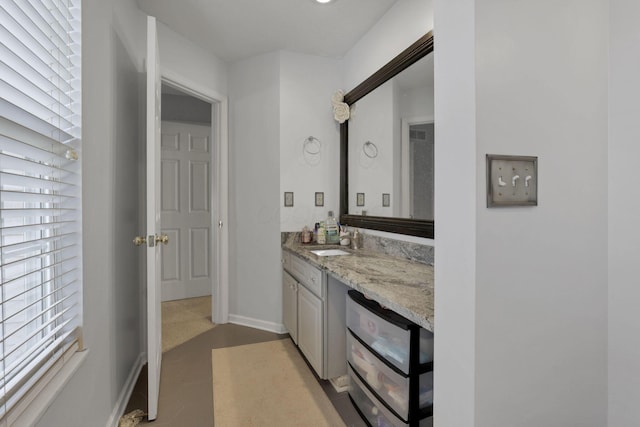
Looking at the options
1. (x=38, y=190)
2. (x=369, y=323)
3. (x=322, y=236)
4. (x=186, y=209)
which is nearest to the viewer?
(x=38, y=190)

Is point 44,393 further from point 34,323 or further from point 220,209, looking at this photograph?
point 220,209

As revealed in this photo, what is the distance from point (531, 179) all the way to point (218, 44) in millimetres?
2727

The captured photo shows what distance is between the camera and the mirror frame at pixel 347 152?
184 cm

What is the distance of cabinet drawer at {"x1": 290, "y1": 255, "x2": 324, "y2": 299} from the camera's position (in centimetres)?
194

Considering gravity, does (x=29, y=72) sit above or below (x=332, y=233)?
above

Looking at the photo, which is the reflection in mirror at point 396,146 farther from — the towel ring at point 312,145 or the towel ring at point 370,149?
the towel ring at point 312,145

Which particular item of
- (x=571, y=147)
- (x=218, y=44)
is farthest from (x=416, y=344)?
(x=218, y=44)

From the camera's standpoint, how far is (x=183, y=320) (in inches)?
121

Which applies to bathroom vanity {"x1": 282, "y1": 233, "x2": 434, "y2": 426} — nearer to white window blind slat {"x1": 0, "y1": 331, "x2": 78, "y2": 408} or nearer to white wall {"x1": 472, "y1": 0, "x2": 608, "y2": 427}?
white wall {"x1": 472, "y1": 0, "x2": 608, "y2": 427}

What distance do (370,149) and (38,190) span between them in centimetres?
201

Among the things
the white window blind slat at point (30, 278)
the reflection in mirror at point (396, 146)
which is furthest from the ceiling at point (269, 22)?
the white window blind slat at point (30, 278)

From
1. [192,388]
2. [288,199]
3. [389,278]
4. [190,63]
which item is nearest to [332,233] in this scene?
[288,199]

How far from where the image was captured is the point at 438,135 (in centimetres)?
90

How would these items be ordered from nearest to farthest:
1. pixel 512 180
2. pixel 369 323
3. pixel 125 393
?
1. pixel 512 180
2. pixel 369 323
3. pixel 125 393
